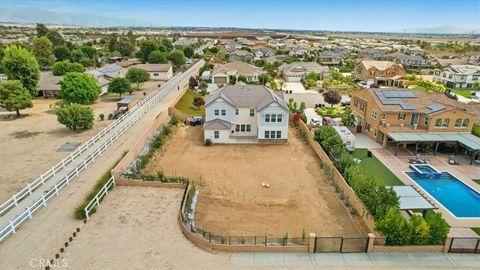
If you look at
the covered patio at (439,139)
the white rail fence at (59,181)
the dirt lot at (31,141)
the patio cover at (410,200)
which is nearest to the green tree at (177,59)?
the dirt lot at (31,141)

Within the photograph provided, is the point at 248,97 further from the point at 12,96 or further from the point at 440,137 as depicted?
the point at 12,96

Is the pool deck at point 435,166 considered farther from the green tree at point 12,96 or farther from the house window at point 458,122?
the green tree at point 12,96

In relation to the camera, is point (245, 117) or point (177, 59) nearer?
point (245, 117)

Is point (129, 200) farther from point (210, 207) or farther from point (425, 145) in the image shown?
point (425, 145)

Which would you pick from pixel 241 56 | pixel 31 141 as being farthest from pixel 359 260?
pixel 241 56

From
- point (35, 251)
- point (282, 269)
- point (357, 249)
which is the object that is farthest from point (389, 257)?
point (35, 251)

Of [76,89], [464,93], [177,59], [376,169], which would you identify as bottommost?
[464,93]

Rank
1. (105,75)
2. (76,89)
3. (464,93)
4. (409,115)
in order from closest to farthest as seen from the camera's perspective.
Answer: (409,115)
(76,89)
(105,75)
(464,93)

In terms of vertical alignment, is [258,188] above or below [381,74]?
below
